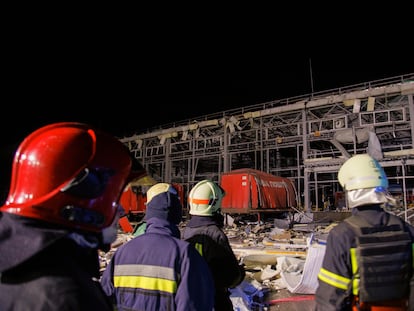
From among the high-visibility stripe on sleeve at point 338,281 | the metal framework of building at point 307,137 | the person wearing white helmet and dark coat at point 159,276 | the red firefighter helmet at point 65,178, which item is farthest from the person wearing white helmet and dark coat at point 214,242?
the metal framework of building at point 307,137

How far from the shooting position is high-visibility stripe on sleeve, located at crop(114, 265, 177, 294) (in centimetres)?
205

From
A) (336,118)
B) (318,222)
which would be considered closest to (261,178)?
(318,222)

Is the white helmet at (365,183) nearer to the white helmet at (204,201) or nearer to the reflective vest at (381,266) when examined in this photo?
the reflective vest at (381,266)

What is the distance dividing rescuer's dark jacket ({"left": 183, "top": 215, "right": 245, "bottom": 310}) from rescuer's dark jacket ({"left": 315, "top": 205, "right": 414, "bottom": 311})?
0.89 meters

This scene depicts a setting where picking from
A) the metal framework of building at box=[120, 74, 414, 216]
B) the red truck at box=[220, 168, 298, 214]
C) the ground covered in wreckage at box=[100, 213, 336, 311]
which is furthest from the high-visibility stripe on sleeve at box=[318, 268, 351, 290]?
the metal framework of building at box=[120, 74, 414, 216]

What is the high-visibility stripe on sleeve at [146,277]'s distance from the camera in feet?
6.74

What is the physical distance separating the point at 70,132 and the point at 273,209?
17.5m

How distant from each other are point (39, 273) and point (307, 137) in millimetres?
20859

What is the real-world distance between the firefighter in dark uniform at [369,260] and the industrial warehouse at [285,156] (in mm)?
3147

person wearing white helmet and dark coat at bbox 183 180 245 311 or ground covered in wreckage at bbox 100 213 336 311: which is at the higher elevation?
person wearing white helmet and dark coat at bbox 183 180 245 311

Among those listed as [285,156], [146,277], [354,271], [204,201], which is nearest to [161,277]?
[146,277]

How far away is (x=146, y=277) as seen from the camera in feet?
6.96

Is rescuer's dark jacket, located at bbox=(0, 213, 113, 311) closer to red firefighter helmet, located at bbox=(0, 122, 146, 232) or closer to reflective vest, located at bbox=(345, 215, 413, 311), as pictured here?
red firefighter helmet, located at bbox=(0, 122, 146, 232)

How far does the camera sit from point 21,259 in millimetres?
969
